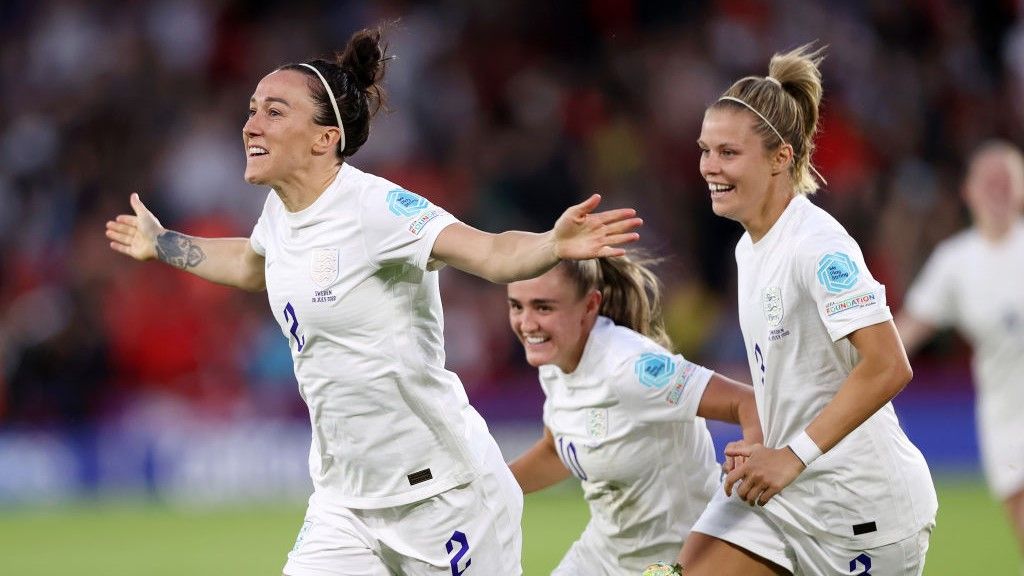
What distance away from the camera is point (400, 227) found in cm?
508

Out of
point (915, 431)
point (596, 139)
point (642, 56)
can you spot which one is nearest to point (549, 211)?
point (596, 139)

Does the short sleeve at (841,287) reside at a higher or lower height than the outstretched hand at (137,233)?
lower

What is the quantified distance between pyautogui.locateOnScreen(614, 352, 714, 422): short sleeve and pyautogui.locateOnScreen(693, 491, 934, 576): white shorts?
379 millimetres

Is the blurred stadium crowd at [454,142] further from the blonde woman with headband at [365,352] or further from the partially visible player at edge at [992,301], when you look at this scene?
the blonde woman with headband at [365,352]

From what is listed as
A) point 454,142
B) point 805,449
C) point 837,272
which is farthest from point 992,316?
point 454,142

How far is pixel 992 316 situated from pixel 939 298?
33 centimetres

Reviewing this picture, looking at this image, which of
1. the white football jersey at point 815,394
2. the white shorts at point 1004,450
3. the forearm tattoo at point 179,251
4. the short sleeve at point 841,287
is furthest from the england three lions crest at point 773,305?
the white shorts at point 1004,450

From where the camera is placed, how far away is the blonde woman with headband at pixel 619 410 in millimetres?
5945

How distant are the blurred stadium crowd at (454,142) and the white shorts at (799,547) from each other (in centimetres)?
778

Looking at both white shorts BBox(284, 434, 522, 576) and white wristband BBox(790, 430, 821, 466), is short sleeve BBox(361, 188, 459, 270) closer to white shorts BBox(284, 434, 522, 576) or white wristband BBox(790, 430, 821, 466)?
white shorts BBox(284, 434, 522, 576)

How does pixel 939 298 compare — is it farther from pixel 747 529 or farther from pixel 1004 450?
pixel 747 529

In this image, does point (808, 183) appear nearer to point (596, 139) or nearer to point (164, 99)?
point (596, 139)

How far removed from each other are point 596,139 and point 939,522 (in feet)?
19.2

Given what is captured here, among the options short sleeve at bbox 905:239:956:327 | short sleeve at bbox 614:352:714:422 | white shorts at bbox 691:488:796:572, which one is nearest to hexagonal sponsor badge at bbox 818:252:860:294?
short sleeve at bbox 614:352:714:422
